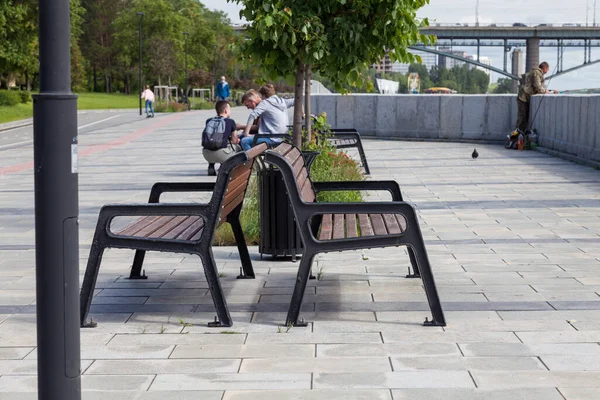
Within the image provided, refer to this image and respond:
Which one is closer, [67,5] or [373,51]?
[67,5]

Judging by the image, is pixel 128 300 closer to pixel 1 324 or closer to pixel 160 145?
pixel 1 324

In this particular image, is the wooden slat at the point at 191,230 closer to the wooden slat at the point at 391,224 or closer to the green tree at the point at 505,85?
the wooden slat at the point at 391,224

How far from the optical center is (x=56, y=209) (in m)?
3.21

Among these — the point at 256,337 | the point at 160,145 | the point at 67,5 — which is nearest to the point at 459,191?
the point at 256,337

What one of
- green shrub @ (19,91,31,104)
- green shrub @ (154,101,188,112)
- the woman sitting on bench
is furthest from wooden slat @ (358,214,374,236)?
green shrub @ (154,101,188,112)

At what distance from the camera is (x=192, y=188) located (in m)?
6.98

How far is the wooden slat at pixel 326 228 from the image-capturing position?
18.9 feet

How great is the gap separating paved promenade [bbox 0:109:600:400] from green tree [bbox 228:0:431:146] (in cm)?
165

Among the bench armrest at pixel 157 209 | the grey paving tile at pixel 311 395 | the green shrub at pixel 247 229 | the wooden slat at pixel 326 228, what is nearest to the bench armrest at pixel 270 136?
the green shrub at pixel 247 229

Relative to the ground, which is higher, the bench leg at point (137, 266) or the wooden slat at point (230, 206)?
the wooden slat at point (230, 206)

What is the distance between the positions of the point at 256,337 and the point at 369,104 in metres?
21.1

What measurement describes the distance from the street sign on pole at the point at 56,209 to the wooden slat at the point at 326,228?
8.37 feet

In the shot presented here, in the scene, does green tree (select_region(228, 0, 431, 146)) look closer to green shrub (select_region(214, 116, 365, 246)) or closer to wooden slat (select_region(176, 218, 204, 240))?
green shrub (select_region(214, 116, 365, 246))

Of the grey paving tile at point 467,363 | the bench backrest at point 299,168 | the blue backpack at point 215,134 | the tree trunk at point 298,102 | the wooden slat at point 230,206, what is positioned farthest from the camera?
the blue backpack at point 215,134
